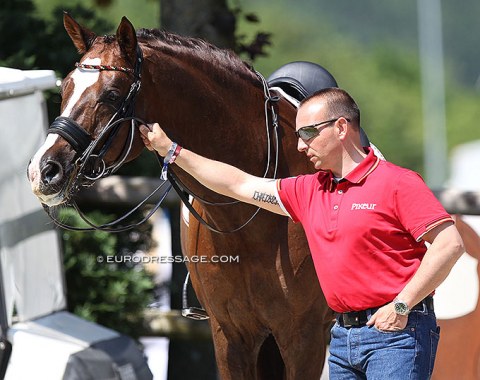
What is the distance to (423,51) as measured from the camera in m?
46.4

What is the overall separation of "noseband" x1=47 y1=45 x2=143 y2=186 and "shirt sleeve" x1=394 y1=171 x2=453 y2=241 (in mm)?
1129

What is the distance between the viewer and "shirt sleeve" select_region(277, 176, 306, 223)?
398cm

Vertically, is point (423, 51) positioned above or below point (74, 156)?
above

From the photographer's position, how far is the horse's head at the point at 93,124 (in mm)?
3947

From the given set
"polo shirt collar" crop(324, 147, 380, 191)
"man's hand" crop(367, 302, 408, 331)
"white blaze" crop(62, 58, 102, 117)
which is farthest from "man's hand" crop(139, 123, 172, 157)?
"man's hand" crop(367, 302, 408, 331)

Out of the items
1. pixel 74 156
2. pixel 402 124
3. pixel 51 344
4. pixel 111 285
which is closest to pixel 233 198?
pixel 74 156

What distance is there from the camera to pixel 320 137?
3770 mm

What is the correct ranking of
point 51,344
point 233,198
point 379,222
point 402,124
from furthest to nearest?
point 402,124 → point 51,344 → point 233,198 → point 379,222

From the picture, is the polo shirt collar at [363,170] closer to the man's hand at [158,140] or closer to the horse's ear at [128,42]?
the man's hand at [158,140]

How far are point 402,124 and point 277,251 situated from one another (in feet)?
137

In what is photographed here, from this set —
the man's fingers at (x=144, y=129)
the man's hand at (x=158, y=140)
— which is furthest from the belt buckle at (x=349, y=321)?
the man's fingers at (x=144, y=129)

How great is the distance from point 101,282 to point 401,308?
354 cm

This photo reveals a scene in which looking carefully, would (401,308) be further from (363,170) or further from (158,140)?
(158,140)

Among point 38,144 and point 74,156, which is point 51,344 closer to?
point 38,144
